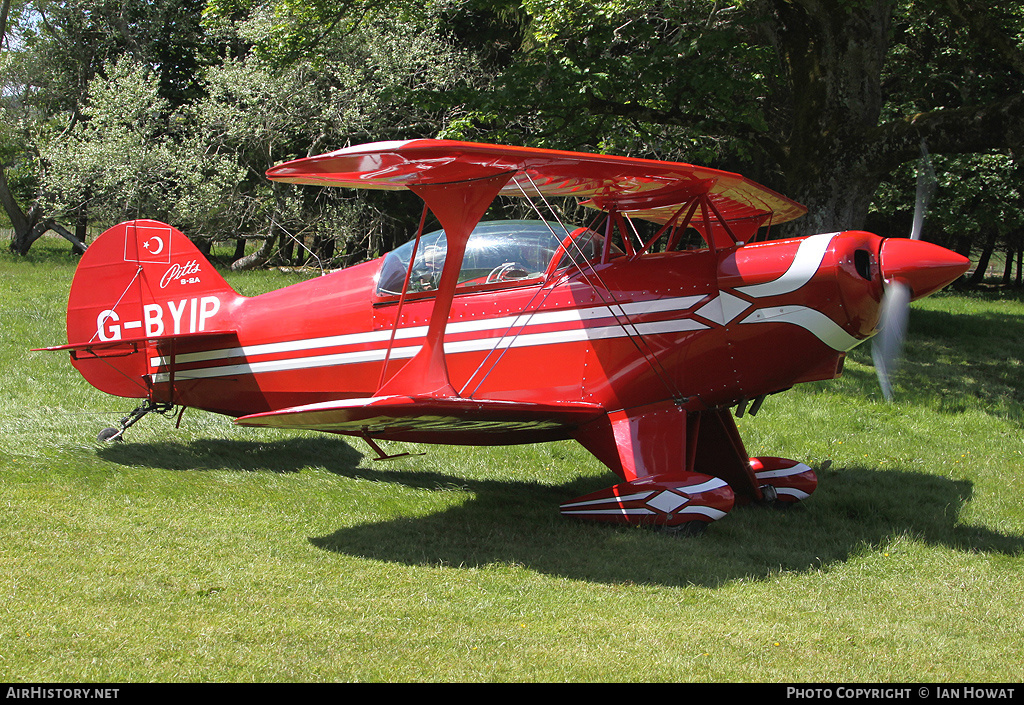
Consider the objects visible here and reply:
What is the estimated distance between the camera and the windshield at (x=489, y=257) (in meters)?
6.66

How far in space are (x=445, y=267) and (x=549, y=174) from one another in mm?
1022

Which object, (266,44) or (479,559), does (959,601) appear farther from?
(266,44)

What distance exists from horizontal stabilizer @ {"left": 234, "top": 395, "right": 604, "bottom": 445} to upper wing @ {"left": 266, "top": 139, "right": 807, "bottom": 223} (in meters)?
1.49

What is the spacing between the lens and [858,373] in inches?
451

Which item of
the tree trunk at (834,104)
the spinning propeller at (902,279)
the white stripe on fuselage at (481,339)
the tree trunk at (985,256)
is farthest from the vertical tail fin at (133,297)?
the tree trunk at (985,256)

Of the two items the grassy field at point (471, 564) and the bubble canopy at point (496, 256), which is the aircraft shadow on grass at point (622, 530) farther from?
the bubble canopy at point (496, 256)

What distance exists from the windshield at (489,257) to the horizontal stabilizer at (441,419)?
1.20 meters

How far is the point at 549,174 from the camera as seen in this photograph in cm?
585

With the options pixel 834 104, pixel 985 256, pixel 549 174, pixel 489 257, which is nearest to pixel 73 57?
pixel 834 104

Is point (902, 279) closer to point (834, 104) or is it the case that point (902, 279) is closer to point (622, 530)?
point (622, 530)

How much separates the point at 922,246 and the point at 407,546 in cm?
405

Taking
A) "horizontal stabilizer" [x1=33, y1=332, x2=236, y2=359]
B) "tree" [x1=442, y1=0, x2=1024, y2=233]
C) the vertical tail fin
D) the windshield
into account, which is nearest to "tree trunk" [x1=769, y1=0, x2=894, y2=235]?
"tree" [x1=442, y1=0, x2=1024, y2=233]

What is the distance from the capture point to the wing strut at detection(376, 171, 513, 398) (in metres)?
5.50

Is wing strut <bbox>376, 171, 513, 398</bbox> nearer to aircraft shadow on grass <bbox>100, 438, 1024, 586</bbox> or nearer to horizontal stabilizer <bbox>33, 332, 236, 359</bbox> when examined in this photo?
aircraft shadow on grass <bbox>100, 438, 1024, 586</bbox>
